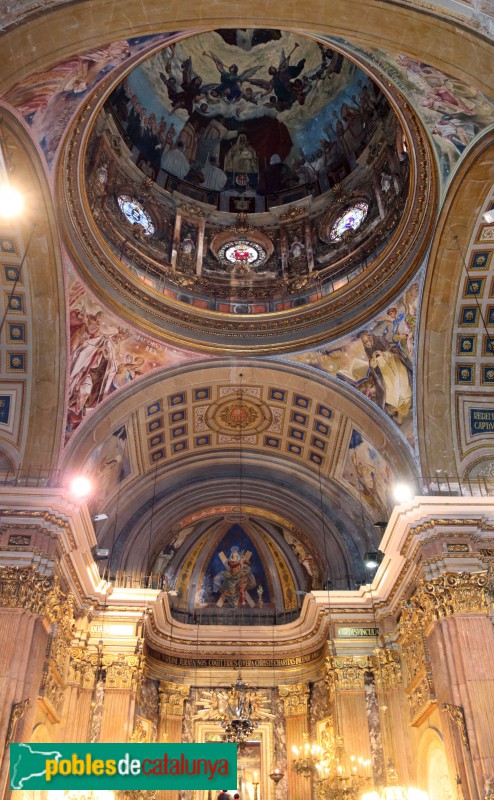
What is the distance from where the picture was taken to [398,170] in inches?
627

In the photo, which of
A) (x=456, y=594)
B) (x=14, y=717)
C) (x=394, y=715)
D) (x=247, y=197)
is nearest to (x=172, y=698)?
(x=394, y=715)

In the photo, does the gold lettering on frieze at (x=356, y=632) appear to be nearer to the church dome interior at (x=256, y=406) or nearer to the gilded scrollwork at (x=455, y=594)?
the church dome interior at (x=256, y=406)

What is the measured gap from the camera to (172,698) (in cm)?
1944

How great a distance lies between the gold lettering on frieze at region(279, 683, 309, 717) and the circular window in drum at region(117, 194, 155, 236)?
44.1 ft

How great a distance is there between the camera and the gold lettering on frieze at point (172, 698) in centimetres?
1922

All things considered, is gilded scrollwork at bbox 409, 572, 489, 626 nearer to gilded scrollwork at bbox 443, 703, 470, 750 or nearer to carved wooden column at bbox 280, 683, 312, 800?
gilded scrollwork at bbox 443, 703, 470, 750

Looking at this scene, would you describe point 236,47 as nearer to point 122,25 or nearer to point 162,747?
point 122,25

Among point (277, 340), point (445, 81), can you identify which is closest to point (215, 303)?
point (277, 340)

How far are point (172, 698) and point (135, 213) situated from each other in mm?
13528

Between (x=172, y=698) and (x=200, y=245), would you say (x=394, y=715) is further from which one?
(x=200, y=245)

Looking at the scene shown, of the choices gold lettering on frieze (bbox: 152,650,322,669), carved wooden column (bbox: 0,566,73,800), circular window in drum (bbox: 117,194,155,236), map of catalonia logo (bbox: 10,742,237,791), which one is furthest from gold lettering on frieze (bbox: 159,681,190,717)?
circular window in drum (bbox: 117,194,155,236)

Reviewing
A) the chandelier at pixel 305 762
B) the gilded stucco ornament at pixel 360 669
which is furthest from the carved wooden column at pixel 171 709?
the gilded stucco ornament at pixel 360 669

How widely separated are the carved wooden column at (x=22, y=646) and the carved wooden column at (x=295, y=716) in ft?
25.7

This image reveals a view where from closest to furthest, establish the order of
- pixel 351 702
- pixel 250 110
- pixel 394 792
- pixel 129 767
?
pixel 129 767
pixel 394 792
pixel 351 702
pixel 250 110
